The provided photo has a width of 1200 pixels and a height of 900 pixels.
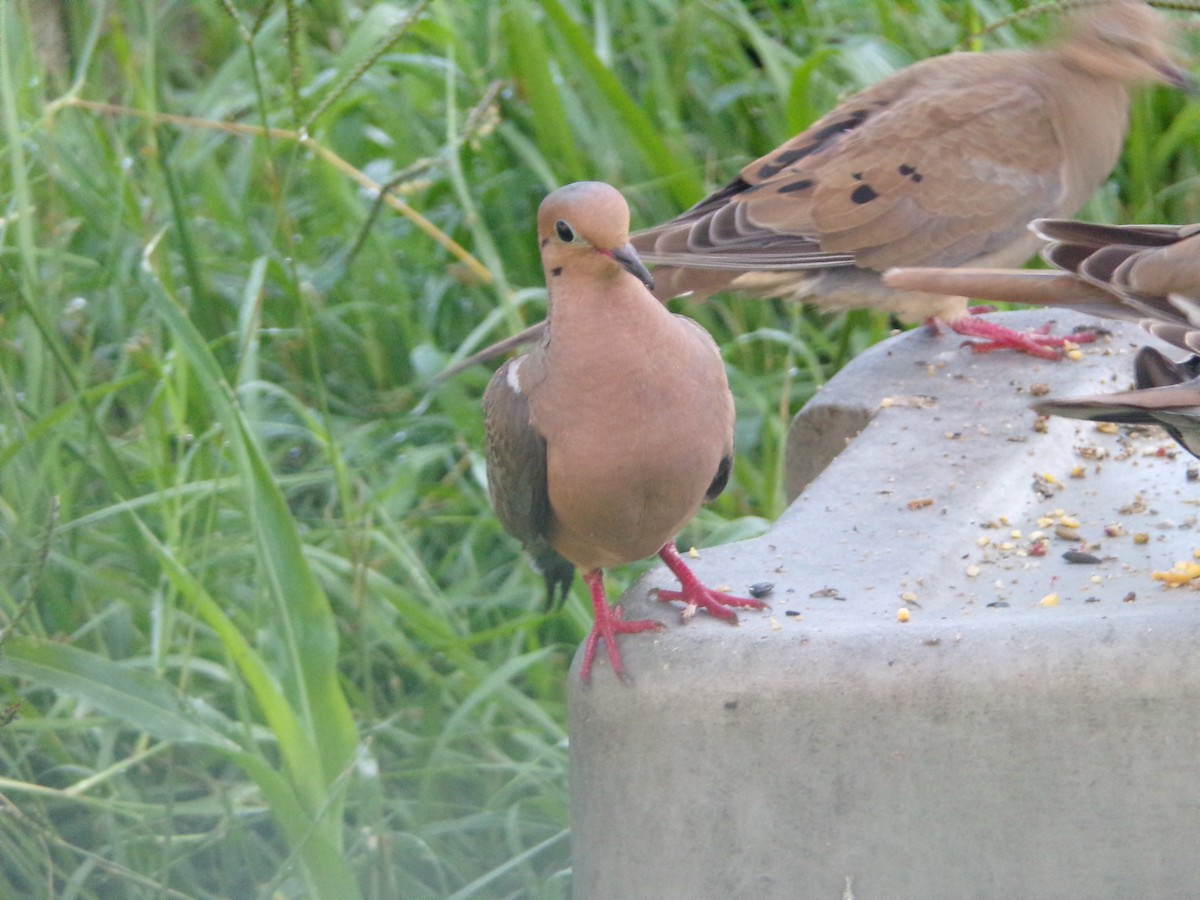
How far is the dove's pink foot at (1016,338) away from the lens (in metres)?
2.79

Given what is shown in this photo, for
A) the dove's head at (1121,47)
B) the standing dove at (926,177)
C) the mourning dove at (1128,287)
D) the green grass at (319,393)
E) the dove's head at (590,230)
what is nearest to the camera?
the mourning dove at (1128,287)

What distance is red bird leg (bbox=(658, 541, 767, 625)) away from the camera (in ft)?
6.35

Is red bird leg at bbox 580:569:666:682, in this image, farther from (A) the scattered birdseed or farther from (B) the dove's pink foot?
(B) the dove's pink foot

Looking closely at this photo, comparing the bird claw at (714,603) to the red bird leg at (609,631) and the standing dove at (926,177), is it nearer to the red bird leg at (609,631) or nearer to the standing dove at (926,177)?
the red bird leg at (609,631)

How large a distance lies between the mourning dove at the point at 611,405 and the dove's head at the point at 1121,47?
181 cm

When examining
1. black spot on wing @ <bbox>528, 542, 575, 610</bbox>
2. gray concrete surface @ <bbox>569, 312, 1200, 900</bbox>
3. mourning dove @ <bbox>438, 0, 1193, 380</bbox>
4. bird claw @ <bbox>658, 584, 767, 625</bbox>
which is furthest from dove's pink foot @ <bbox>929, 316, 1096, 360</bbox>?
bird claw @ <bbox>658, 584, 767, 625</bbox>

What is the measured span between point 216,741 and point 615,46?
2596 millimetres

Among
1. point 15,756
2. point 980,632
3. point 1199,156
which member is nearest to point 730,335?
point 1199,156

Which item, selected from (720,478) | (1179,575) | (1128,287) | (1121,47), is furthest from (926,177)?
(1179,575)

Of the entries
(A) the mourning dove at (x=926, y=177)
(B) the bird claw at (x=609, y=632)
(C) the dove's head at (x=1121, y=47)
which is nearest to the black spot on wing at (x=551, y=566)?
(B) the bird claw at (x=609, y=632)

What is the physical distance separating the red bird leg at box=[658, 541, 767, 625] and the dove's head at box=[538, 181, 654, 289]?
0.37m

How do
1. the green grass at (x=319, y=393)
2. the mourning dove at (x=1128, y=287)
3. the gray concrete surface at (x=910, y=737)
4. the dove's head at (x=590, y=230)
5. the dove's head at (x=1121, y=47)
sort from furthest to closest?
the dove's head at (x=1121, y=47) → the green grass at (x=319, y=393) → the dove's head at (x=590, y=230) → the mourning dove at (x=1128, y=287) → the gray concrete surface at (x=910, y=737)

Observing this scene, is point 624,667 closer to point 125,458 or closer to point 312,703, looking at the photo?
point 312,703

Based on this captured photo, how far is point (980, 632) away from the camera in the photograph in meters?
1.73
